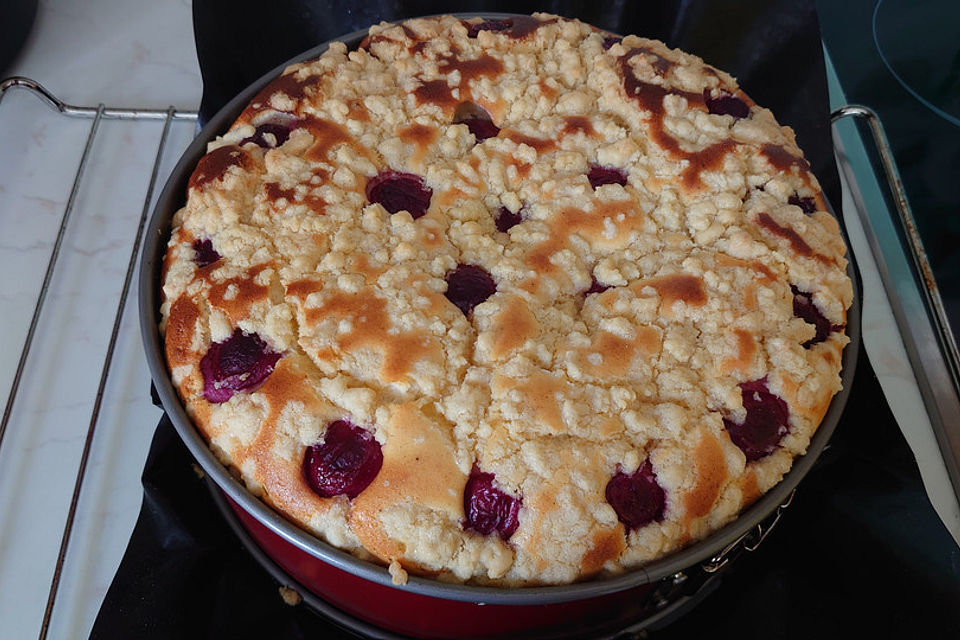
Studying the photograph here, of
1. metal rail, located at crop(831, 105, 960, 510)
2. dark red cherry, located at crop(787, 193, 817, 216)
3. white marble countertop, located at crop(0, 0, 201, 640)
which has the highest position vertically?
dark red cherry, located at crop(787, 193, 817, 216)

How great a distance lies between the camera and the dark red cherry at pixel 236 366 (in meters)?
1.05

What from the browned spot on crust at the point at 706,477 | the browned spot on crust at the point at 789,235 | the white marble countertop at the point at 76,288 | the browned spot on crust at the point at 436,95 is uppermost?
the browned spot on crust at the point at 789,235

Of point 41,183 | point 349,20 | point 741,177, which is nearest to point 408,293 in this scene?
point 741,177

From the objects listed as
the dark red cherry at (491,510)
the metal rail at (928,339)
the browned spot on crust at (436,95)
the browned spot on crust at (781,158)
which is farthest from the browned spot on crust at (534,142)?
the metal rail at (928,339)

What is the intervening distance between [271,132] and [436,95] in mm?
270

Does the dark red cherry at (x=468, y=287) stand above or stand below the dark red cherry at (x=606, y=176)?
below

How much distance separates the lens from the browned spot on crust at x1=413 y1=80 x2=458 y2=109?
4.35 feet

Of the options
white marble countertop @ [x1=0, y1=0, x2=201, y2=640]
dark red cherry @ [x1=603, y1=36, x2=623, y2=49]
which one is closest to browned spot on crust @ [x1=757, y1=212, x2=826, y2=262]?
dark red cherry @ [x1=603, y1=36, x2=623, y2=49]

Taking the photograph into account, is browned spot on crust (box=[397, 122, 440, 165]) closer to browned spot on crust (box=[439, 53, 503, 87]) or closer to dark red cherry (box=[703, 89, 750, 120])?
browned spot on crust (box=[439, 53, 503, 87])

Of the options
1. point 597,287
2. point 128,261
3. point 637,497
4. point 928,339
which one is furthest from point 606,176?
point 128,261

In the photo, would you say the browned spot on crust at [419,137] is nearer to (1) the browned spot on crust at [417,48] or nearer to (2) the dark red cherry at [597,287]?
(1) the browned spot on crust at [417,48]

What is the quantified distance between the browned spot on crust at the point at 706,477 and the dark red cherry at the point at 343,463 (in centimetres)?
38

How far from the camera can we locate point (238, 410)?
1.02m

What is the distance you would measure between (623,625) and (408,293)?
0.63 metres
